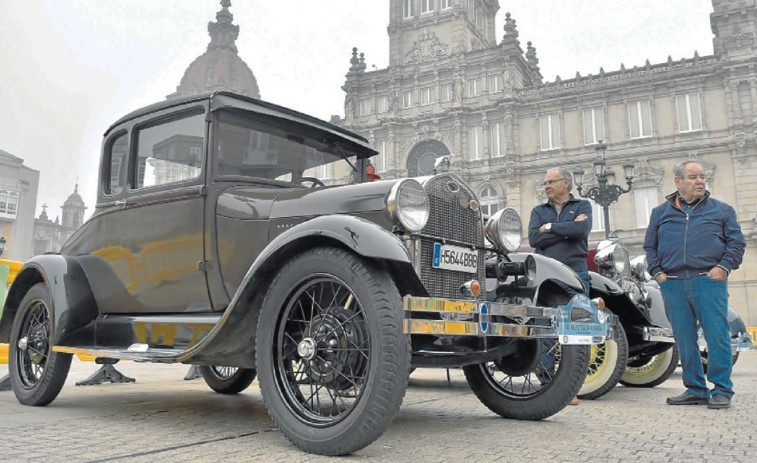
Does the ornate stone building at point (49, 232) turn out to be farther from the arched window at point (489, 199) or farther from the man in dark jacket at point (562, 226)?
the man in dark jacket at point (562, 226)

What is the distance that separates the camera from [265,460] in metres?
2.52

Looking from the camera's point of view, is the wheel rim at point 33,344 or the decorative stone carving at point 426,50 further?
the decorative stone carving at point 426,50

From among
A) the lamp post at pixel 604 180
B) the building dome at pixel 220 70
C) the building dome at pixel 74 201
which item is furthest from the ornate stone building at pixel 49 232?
the lamp post at pixel 604 180

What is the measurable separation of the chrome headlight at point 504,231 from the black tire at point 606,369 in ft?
6.01

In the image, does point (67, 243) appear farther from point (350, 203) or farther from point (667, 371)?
point (667, 371)

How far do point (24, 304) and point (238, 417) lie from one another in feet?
6.87

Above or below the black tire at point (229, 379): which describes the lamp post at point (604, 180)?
above

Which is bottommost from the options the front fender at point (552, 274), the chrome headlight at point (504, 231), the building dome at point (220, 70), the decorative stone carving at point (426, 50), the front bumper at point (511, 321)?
the front bumper at point (511, 321)

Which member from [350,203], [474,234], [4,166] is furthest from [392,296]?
[4,166]

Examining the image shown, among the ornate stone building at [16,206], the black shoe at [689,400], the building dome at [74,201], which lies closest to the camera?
the black shoe at [689,400]

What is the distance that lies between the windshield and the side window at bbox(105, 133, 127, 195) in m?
1.08

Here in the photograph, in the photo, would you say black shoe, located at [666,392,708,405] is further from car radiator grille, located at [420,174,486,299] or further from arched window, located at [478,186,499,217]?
arched window, located at [478,186,499,217]

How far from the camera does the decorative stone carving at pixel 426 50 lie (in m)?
42.2

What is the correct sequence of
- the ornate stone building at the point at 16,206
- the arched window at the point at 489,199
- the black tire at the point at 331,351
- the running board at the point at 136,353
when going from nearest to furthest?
1. the black tire at the point at 331,351
2. the running board at the point at 136,353
3. the arched window at the point at 489,199
4. the ornate stone building at the point at 16,206
